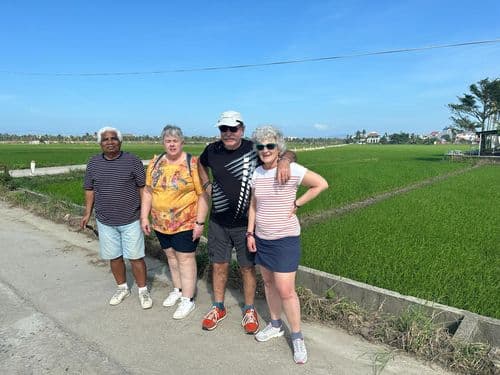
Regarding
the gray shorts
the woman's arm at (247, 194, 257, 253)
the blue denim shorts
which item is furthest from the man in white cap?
the blue denim shorts

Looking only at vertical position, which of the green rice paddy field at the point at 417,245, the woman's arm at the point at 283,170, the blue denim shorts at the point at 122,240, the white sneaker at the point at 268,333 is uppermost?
the woman's arm at the point at 283,170

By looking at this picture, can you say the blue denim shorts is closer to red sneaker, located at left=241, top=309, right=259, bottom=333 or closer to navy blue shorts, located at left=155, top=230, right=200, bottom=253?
navy blue shorts, located at left=155, top=230, right=200, bottom=253

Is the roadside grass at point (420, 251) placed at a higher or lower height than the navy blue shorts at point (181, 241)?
lower

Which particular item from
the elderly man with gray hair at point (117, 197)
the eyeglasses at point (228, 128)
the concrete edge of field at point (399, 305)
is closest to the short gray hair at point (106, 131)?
the elderly man with gray hair at point (117, 197)

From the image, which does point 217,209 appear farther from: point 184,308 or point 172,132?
point 184,308

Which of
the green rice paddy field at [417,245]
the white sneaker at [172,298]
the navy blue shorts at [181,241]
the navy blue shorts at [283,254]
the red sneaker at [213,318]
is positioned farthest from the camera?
the green rice paddy field at [417,245]

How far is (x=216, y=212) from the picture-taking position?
2.94m

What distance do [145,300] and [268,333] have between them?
129 centimetres

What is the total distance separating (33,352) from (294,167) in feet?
7.73

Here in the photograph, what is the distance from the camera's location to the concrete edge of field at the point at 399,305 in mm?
2695

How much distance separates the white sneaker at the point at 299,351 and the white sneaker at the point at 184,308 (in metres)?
1.09

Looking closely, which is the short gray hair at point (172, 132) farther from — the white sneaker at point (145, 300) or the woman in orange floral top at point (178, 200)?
the white sneaker at point (145, 300)

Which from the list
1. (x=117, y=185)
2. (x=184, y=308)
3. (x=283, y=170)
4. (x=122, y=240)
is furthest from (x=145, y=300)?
(x=283, y=170)

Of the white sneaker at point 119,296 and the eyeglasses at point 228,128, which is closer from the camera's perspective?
the eyeglasses at point 228,128
